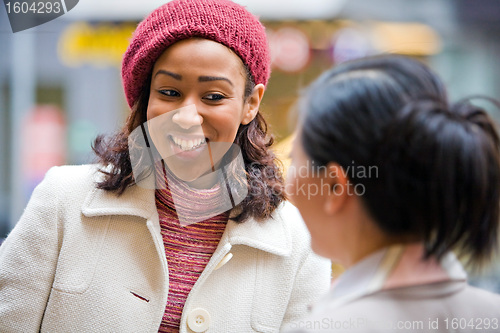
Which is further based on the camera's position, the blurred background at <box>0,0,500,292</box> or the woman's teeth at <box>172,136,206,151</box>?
the blurred background at <box>0,0,500,292</box>

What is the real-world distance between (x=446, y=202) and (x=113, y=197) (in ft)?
2.72

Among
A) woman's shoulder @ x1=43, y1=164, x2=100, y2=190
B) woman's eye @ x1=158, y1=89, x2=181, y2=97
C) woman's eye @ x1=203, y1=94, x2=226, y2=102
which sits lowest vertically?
woman's shoulder @ x1=43, y1=164, x2=100, y2=190

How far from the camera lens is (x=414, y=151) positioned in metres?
0.77

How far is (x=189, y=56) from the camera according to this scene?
1.22m

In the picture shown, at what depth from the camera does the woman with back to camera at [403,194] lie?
780mm

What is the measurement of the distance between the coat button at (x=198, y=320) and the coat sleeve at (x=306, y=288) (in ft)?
0.72

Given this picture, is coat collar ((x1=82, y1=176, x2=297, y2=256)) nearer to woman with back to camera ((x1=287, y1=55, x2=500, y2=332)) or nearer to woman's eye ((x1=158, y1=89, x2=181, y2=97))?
woman's eye ((x1=158, y1=89, x2=181, y2=97))

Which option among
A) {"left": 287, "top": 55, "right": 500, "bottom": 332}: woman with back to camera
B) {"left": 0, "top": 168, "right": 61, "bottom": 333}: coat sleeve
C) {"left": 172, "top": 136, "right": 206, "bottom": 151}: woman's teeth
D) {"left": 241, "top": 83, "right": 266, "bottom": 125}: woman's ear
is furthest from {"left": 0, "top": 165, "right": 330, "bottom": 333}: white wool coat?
{"left": 287, "top": 55, "right": 500, "bottom": 332}: woman with back to camera

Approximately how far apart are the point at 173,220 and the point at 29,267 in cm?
36

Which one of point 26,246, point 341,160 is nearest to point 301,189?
point 341,160

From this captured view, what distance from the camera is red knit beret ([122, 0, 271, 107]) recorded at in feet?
4.06

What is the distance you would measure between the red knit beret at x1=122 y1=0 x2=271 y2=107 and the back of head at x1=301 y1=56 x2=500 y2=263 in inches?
19.3

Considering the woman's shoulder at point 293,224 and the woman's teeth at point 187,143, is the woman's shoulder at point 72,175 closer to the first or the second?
the woman's teeth at point 187,143

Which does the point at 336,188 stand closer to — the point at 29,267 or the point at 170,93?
the point at 170,93
